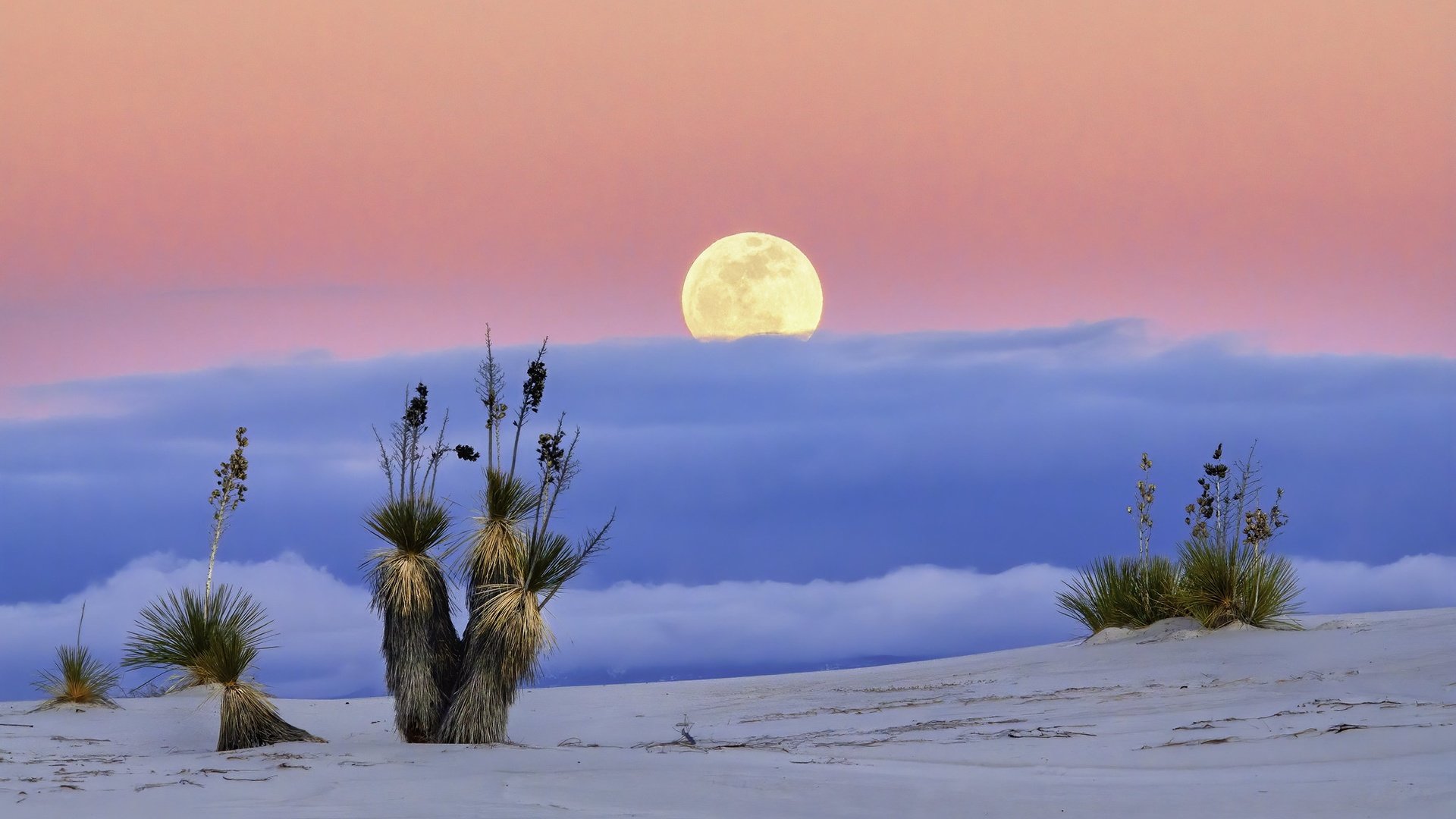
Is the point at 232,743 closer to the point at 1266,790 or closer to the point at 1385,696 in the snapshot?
the point at 1266,790

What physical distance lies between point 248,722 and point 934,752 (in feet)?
22.1

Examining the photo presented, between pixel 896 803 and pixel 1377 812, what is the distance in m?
2.69

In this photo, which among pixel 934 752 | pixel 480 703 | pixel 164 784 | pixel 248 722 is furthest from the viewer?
pixel 248 722

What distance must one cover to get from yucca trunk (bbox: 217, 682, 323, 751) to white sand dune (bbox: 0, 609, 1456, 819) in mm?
566

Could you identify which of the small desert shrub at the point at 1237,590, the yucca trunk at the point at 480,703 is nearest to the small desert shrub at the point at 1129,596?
the small desert shrub at the point at 1237,590

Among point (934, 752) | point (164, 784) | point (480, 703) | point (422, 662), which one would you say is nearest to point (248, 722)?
point (422, 662)

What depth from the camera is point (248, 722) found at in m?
13.1

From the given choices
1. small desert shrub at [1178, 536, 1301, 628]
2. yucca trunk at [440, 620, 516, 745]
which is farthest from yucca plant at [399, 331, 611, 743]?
small desert shrub at [1178, 536, 1301, 628]

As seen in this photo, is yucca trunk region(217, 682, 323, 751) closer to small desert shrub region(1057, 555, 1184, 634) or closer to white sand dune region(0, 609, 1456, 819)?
white sand dune region(0, 609, 1456, 819)

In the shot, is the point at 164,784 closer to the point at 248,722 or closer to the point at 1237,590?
the point at 248,722

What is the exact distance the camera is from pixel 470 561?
13.2 metres

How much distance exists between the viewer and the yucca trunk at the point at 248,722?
1309 centimetres

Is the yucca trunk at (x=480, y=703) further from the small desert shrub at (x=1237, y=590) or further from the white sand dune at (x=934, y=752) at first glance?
the small desert shrub at (x=1237, y=590)

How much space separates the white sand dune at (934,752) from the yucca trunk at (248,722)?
566mm
